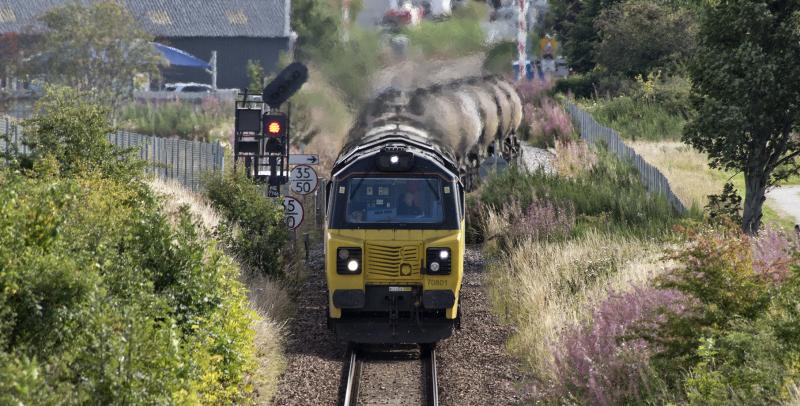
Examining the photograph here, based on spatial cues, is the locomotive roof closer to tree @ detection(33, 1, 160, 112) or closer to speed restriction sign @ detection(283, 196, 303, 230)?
speed restriction sign @ detection(283, 196, 303, 230)

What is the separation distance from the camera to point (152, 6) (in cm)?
7131

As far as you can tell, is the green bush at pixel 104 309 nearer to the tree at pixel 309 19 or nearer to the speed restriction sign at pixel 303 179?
the speed restriction sign at pixel 303 179

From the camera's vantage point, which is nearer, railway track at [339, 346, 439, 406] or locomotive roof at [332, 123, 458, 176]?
railway track at [339, 346, 439, 406]

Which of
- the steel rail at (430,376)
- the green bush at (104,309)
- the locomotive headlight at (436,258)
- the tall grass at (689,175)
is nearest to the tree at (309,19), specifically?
the tall grass at (689,175)

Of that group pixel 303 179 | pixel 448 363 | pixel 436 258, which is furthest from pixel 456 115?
pixel 448 363

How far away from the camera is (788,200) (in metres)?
30.7

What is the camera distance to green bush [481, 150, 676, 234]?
22.7 meters

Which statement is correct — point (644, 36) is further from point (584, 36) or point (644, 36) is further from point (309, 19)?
point (309, 19)

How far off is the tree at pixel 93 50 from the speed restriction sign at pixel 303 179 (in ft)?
81.4

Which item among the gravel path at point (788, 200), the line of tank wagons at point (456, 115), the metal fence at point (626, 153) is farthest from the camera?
the gravel path at point (788, 200)

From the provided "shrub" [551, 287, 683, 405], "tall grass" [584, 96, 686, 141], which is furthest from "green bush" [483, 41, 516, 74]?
"shrub" [551, 287, 683, 405]

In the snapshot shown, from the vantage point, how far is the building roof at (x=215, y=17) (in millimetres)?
69812

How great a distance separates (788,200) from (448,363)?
18.7 m

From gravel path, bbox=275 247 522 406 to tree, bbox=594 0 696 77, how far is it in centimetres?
3493
